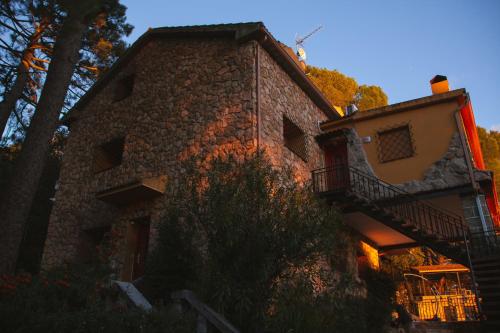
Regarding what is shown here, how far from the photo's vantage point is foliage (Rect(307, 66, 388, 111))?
A: 22312mm

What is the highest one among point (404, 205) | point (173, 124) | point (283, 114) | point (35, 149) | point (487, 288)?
point (283, 114)

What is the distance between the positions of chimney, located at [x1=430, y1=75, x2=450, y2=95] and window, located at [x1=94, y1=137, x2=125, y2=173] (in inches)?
409

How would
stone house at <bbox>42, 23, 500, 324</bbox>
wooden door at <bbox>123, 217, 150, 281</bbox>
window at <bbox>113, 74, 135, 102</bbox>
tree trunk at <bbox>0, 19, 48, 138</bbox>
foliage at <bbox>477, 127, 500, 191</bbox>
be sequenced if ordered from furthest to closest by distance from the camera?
foliage at <bbox>477, 127, 500, 191</bbox> → window at <bbox>113, 74, 135, 102</bbox> → tree trunk at <bbox>0, 19, 48, 138</bbox> → wooden door at <bbox>123, 217, 150, 281</bbox> → stone house at <bbox>42, 23, 500, 324</bbox>

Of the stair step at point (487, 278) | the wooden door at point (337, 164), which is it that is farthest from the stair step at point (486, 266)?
the wooden door at point (337, 164)

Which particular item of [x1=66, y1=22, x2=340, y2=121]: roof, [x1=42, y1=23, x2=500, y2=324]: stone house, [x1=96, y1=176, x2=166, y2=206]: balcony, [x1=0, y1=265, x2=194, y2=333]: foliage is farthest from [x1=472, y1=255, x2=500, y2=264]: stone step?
[x1=96, y1=176, x2=166, y2=206]: balcony

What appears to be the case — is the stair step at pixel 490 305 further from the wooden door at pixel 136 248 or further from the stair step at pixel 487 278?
the wooden door at pixel 136 248

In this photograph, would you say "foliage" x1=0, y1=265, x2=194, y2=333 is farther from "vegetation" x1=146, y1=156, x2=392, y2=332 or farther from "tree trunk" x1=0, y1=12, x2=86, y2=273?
"tree trunk" x1=0, y1=12, x2=86, y2=273

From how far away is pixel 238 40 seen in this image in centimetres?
1045

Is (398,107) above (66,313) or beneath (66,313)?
above

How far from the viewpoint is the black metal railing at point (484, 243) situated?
9625mm

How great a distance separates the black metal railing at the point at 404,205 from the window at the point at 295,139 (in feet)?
2.39

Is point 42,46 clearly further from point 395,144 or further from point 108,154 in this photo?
point 395,144

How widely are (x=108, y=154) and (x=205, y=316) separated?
341 inches

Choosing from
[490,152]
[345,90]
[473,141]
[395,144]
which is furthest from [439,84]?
[490,152]
